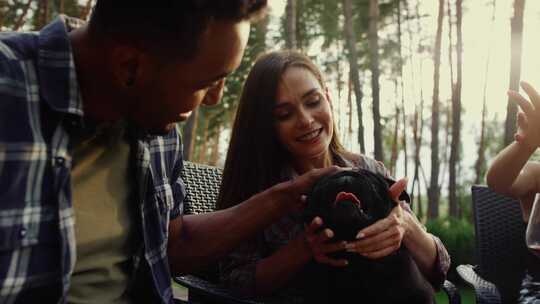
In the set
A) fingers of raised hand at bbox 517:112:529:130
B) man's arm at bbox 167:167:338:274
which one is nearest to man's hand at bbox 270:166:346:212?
man's arm at bbox 167:167:338:274

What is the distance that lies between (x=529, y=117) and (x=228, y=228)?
4.09ft

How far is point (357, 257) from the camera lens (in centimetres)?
→ 184

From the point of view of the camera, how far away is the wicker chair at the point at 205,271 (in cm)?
211

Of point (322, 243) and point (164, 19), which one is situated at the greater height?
point (164, 19)

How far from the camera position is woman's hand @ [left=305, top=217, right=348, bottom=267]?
1798 mm

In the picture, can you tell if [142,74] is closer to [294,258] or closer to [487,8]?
[294,258]

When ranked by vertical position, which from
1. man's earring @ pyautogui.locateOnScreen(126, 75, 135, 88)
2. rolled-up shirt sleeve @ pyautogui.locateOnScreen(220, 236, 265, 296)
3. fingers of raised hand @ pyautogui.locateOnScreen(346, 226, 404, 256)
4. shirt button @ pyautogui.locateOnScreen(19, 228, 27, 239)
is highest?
man's earring @ pyautogui.locateOnScreen(126, 75, 135, 88)

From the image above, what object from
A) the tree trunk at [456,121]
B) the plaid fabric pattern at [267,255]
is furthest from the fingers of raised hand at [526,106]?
the tree trunk at [456,121]

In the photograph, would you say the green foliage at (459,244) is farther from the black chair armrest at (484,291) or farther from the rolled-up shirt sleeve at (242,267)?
the rolled-up shirt sleeve at (242,267)

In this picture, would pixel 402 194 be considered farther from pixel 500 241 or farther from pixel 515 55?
pixel 515 55

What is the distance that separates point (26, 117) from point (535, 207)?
1.48 metres

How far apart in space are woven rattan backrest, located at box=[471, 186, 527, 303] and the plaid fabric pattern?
22.8 inches

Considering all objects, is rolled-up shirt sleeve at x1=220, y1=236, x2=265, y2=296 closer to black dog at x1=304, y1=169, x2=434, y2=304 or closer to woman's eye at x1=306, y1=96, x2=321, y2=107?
black dog at x1=304, y1=169, x2=434, y2=304

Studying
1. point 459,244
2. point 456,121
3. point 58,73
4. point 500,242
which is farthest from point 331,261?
point 456,121
